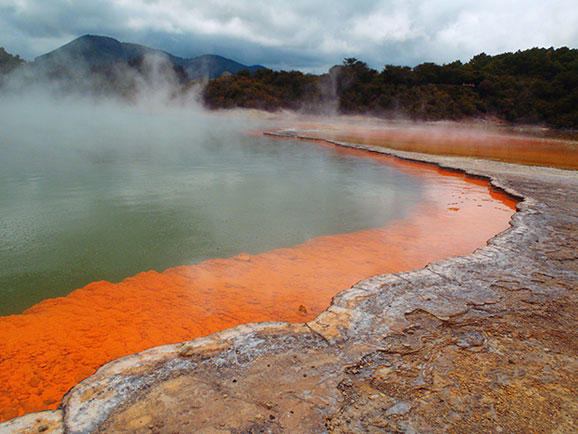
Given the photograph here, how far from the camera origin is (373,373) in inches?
71.6

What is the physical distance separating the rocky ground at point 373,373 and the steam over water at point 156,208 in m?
1.83

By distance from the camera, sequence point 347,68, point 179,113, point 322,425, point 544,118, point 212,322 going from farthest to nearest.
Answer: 1. point 347,68
2. point 179,113
3. point 544,118
4. point 212,322
5. point 322,425

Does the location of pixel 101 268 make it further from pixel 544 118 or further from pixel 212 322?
pixel 544 118

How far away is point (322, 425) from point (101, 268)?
9.60ft

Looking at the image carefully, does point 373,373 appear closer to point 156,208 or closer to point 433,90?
point 156,208

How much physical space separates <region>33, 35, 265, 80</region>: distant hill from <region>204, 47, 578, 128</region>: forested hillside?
8078mm

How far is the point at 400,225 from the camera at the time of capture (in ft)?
16.9

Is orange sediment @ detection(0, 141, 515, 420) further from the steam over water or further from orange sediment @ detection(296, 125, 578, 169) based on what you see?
orange sediment @ detection(296, 125, 578, 169)

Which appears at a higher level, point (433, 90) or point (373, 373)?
point (433, 90)

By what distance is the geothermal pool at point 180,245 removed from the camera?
8.23 ft

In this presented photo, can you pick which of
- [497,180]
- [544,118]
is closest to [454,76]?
[544,118]

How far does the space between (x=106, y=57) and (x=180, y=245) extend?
87.2m

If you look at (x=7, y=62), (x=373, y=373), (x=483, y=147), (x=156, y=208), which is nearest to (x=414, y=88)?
(x=483, y=147)

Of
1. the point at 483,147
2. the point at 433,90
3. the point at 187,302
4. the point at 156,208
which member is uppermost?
the point at 433,90
